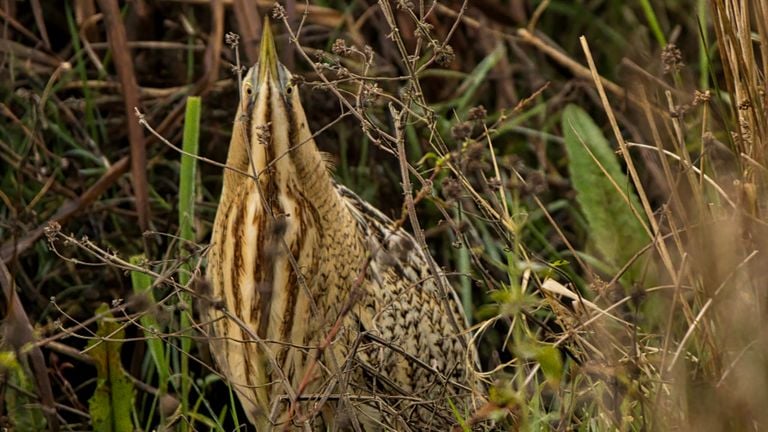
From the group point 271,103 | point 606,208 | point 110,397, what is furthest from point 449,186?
point 606,208

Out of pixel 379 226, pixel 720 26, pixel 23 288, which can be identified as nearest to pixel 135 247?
pixel 23 288

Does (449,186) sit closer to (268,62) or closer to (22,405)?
(268,62)

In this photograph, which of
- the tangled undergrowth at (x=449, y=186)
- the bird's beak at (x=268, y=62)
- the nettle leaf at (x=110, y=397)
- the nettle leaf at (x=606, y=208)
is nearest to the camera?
the tangled undergrowth at (x=449, y=186)

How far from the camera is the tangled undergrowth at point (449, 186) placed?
60.0 inches

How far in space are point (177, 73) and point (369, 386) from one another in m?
1.15

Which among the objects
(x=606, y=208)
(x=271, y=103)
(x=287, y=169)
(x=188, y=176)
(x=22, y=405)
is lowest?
(x=22, y=405)

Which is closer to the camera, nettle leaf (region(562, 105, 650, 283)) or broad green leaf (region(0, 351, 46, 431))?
broad green leaf (region(0, 351, 46, 431))

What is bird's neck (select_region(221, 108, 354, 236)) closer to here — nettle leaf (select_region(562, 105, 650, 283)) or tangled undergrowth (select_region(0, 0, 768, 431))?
tangled undergrowth (select_region(0, 0, 768, 431))

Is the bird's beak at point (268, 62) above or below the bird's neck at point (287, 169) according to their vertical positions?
above

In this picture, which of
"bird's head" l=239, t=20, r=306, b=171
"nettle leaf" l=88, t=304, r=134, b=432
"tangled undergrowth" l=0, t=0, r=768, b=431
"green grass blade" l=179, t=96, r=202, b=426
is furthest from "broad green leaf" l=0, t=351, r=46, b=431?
"bird's head" l=239, t=20, r=306, b=171

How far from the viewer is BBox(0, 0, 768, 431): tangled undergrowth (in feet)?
5.00

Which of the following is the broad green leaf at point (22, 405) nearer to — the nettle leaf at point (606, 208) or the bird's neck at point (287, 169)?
the bird's neck at point (287, 169)

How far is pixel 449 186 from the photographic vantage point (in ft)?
4.72

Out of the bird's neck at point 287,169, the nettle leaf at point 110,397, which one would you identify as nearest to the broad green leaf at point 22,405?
the nettle leaf at point 110,397
